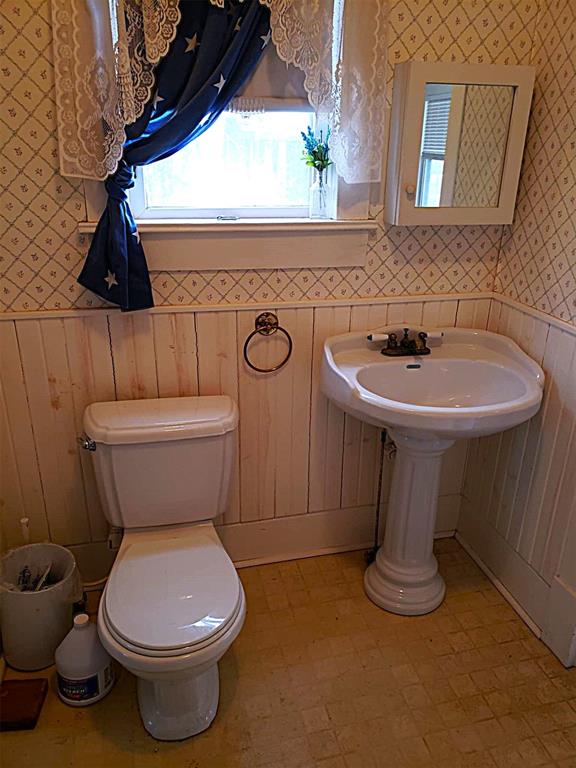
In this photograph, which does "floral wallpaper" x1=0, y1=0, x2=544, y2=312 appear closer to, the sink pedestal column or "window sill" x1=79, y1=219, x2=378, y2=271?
"window sill" x1=79, y1=219, x2=378, y2=271

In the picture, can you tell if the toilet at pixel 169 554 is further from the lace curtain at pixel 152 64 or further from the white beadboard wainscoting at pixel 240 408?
the lace curtain at pixel 152 64

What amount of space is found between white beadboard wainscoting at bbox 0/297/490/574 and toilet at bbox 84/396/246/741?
5.5 inches

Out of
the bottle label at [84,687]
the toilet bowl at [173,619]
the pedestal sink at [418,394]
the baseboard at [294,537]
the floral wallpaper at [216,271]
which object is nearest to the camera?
the toilet bowl at [173,619]

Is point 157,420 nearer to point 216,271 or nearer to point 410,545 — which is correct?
point 216,271

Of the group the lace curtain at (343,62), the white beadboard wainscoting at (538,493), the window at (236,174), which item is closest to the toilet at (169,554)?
the window at (236,174)

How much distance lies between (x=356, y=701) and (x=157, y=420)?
1.00 meters

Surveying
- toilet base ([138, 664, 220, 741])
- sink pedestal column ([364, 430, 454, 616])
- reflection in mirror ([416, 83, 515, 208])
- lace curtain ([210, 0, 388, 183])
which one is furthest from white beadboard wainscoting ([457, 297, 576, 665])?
toilet base ([138, 664, 220, 741])

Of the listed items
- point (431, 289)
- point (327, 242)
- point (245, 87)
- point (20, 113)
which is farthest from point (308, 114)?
point (20, 113)

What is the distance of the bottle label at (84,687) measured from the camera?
1.70 meters

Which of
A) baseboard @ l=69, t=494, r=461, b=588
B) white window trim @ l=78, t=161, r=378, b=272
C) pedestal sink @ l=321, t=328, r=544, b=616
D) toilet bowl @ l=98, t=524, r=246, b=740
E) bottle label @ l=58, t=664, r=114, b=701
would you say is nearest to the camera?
toilet bowl @ l=98, t=524, r=246, b=740

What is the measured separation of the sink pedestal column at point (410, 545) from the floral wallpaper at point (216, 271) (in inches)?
22.8

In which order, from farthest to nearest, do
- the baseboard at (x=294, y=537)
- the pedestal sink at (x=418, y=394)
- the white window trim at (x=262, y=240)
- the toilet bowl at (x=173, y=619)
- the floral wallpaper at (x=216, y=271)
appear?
the baseboard at (x=294, y=537) < the pedestal sink at (x=418, y=394) < the white window trim at (x=262, y=240) < the floral wallpaper at (x=216, y=271) < the toilet bowl at (x=173, y=619)

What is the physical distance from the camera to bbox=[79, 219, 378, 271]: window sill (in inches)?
71.4

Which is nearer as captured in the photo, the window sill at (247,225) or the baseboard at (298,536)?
the window sill at (247,225)
